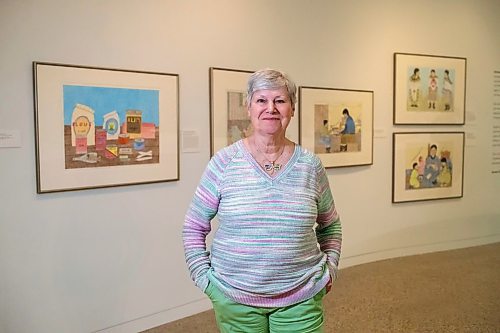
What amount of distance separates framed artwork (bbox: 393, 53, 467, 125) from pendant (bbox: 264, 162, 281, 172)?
3.43 metres

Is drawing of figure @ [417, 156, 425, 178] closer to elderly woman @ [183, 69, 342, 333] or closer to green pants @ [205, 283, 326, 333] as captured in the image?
elderly woman @ [183, 69, 342, 333]

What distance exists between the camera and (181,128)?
3.43m

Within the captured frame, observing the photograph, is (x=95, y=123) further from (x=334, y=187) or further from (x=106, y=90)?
(x=334, y=187)

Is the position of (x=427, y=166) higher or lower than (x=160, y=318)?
higher

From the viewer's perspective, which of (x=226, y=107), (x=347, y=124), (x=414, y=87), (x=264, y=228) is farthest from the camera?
(x=414, y=87)

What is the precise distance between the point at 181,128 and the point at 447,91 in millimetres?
3084

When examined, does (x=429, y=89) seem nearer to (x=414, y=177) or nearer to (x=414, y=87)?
(x=414, y=87)

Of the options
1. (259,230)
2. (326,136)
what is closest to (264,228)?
(259,230)

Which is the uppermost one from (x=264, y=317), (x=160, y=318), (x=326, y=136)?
(x=326, y=136)

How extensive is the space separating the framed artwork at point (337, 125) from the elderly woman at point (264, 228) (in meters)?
2.47

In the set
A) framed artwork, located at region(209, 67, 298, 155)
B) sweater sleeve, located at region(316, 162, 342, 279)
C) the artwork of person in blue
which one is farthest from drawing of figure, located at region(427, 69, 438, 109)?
sweater sleeve, located at region(316, 162, 342, 279)

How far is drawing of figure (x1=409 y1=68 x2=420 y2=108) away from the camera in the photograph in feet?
16.3

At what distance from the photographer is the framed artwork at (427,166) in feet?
16.3

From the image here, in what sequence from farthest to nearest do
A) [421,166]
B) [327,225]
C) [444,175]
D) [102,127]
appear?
1. [444,175]
2. [421,166]
3. [102,127]
4. [327,225]
